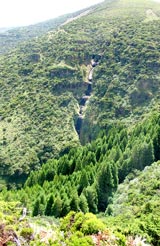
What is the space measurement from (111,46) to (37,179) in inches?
3546

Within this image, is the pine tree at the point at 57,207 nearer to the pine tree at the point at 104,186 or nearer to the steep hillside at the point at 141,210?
the steep hillside at the point at 141,210

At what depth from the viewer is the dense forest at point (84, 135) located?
30.2 metres

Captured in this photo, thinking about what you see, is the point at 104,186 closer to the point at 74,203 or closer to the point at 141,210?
the point at 74,203

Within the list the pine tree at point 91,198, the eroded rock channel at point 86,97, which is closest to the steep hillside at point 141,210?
the pine tree at point 91,198

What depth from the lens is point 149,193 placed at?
4941 centimetres

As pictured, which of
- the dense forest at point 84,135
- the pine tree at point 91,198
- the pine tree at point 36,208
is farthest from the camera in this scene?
the pine tree at point 91,198

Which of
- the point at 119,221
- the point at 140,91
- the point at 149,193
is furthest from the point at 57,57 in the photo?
the point at 119,221

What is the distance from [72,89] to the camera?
135375 mm

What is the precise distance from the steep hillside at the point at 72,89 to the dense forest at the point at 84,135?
38 cm

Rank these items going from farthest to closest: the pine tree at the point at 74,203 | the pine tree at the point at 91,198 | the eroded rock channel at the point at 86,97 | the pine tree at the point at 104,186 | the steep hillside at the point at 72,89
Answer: the eroded rock channel at the point at 86,97, the steep hillside at the point at 72,89, the pine tree at the point at 104,186, the pine tree at the point at 91,198, the pine tree at the point at 74,203

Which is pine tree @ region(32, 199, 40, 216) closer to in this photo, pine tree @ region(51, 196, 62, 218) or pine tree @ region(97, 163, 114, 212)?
pine tree @ region(51, 196, 62, 218)

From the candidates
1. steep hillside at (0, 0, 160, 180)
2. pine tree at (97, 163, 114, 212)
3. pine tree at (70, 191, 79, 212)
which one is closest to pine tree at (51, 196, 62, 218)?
pine tree at (70, 191, 79, 212)

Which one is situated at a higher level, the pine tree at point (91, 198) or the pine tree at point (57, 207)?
the pine tree at point (57, 207)

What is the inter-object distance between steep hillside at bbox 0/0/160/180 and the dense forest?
15.0 inches
